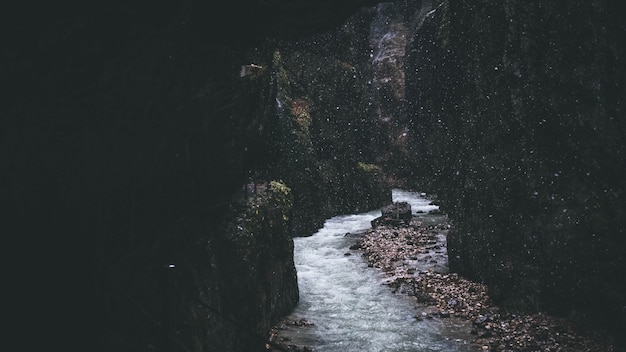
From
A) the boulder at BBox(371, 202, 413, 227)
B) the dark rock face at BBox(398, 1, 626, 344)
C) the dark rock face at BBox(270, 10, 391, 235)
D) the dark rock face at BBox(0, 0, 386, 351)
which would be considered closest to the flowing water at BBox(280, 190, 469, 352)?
the dark rock face at BBox(0, 0, 386, 351)

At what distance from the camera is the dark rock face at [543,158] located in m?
11.4

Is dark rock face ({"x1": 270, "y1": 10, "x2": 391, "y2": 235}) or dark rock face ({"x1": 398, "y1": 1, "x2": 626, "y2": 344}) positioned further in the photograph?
dark rock face ({"x1": 270, "y1": 10, "x2": 391, "y2": 235})

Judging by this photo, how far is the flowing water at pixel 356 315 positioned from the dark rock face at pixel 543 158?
3.34 metres

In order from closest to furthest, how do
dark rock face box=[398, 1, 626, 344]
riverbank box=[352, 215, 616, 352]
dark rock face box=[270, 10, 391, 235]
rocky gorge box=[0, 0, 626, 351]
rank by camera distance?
rocky gorge box=[0, 0, 626, 351]
dark rock face box=[398, 1, 626, 344]
riverbank box=[352, 215, 616, 352]
dark rock face box=[270, 10, 391, 235]

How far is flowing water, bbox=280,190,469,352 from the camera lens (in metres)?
12.3

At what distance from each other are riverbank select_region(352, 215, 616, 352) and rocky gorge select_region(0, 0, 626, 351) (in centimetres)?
46

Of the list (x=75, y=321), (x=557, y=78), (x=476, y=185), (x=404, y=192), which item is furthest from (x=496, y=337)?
(x=404, y=192)

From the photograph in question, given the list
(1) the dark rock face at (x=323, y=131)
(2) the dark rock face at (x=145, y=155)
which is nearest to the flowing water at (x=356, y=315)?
(2) the dark rock face at (x=145, y=155)

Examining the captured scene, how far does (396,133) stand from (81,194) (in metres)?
52.7

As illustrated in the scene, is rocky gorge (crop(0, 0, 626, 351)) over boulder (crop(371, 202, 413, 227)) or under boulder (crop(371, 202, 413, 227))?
over

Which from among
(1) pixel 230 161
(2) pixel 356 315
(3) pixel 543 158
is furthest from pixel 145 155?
(3) pixel 543 158

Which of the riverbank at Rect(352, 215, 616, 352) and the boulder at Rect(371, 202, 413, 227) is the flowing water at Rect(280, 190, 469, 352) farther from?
the boulder at Rect(371, 202, 413, 227)

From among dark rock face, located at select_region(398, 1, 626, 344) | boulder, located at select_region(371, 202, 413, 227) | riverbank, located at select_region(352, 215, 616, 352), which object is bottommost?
riverbank, located at select_region(352, 215, 616, 352)

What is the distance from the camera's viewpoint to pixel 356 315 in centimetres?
1453
